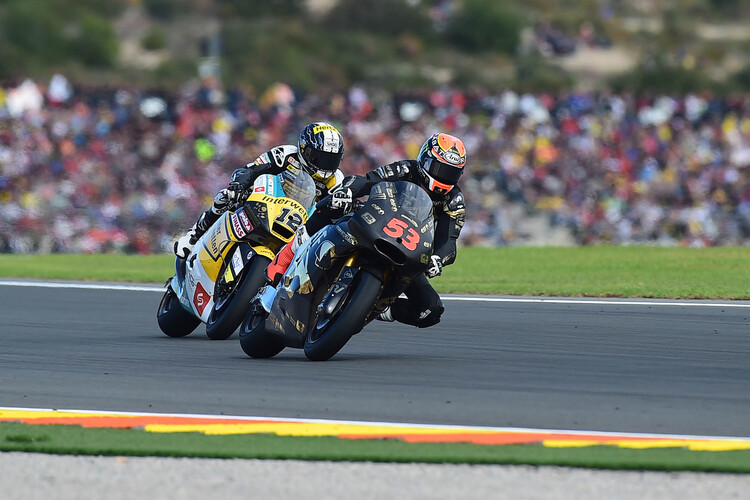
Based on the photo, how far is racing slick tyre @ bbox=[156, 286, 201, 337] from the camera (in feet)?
30.7

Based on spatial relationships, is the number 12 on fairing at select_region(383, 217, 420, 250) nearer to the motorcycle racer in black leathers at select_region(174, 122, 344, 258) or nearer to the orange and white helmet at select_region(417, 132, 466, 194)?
the orange and white helmet at select_region(417, 132, 466, 194)

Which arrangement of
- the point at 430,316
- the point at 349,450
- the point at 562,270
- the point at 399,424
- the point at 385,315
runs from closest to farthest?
the point at 349,450, the point at 399,424, the point at 385,315, the point at 430,316, the point at 562,270

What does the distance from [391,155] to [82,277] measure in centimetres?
1042

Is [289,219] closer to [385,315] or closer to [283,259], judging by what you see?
[283,259]

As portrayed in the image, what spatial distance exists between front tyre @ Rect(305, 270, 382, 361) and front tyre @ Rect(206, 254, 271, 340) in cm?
116

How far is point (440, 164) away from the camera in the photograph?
7754 mm

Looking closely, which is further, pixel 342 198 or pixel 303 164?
pixel 303 164

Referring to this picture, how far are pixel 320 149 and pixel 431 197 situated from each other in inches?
50.7

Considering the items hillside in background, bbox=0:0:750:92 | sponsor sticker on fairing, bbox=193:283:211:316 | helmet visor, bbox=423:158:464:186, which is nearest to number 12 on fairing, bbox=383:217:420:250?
helmet visor, bbox=423:158:464:186

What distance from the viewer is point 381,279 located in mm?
7008

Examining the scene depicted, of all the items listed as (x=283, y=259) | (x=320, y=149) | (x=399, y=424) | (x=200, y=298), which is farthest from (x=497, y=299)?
(x=399, y=424)

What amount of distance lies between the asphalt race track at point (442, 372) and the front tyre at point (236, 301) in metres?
0.13

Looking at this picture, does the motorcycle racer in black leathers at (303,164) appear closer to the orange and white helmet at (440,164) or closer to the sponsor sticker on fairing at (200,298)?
the sponsor sticker on fairing at (200,298)

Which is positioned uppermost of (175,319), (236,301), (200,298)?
(236,301)
